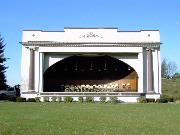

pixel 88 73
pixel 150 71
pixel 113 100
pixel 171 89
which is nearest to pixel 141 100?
pixel 113 100

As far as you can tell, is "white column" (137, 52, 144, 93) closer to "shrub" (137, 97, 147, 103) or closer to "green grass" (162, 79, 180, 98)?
→ "shrub" (137, 97, 147, 103)

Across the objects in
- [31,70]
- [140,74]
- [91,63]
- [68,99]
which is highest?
[91,63]

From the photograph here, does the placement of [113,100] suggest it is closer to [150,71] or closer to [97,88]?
[97,88]

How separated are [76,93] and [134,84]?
7.88 metres

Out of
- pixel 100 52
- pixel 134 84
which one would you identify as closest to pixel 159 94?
pixel 134 84

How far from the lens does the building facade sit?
49.3 m

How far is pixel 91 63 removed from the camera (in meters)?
52.7

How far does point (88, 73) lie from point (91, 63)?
129 centimetres

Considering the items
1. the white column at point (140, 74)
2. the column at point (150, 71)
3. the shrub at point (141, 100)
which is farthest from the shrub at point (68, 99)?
the column at point (150, 71)

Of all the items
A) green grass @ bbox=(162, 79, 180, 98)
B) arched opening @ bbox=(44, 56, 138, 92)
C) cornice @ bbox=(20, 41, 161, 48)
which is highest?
cornice @ bbox=(20, 41, 161, 48)

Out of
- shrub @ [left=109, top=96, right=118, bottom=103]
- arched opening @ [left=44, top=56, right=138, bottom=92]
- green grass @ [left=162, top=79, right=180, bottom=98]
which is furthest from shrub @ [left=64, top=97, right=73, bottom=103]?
green grass @ [left=162, top=79, right=180, bottom=98]

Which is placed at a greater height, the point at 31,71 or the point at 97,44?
the point at 97,44

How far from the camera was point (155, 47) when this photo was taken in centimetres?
4981

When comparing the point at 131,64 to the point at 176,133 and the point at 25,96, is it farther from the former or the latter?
the point at 176,133
